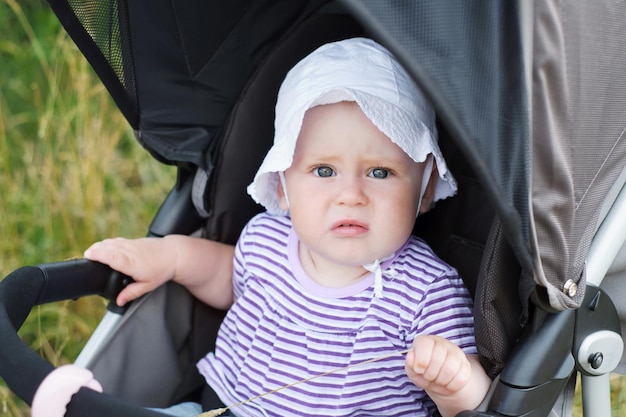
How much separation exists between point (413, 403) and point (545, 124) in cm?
67

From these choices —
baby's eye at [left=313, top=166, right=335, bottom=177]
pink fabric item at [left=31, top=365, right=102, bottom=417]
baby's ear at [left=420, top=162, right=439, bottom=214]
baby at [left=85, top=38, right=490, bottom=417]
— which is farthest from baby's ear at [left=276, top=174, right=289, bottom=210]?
pink fabric item at [left=31, top=365, right=102, bottom=417]

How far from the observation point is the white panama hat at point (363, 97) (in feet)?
5.16

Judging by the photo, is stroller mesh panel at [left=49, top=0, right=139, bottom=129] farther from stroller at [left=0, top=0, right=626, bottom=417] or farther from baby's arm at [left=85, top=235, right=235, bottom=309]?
baby's arm at [left=85, top=235, right=235, bottom=309]

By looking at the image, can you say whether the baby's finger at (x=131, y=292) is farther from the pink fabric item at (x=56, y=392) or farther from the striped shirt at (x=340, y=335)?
the pink fabric item at (x=56, y=392)

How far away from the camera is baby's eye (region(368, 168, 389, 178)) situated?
5.32 feet

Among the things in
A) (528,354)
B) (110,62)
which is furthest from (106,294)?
(528,354)

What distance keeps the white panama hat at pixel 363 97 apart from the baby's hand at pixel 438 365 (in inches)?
14.6

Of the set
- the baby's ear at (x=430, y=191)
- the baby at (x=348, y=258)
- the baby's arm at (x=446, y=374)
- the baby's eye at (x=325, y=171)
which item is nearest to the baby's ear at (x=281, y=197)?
the baby at (x=348, y=258)

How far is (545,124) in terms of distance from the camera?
117cm

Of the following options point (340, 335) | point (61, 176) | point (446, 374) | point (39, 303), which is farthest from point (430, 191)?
point (61, 176)

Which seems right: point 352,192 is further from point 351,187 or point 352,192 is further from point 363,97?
point 363,97

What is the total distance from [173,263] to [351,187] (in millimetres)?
443

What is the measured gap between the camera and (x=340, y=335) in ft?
5.40

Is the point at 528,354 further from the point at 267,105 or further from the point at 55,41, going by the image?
the point at 55,41
